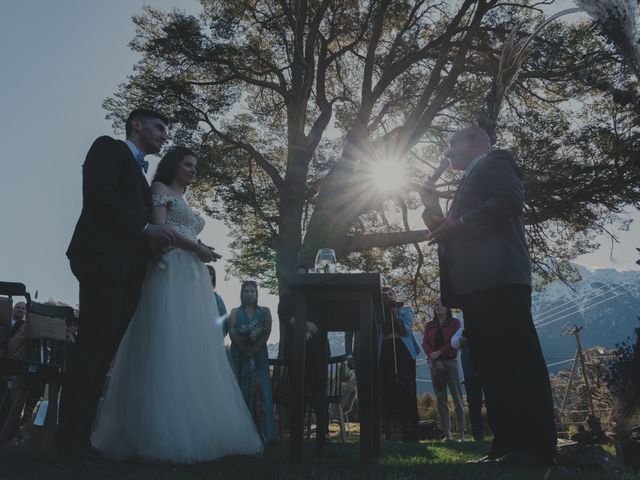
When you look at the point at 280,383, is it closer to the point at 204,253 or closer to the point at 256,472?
the point at 204,253

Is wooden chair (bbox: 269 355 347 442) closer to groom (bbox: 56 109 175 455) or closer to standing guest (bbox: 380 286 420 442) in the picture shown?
standing guest (bbox: 380 286 420 442)

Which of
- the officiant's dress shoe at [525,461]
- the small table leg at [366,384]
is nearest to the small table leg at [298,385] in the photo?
the small table leg at [366,384]

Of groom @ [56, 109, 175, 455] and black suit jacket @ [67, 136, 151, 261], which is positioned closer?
groom @ [56, 109, 175, 455]

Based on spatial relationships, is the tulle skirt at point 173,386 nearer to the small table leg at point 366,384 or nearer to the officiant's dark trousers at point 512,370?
the small table leg at point 366,384

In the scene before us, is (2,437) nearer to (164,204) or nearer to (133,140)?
(164,204)

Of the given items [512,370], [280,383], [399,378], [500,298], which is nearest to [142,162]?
[500,298]

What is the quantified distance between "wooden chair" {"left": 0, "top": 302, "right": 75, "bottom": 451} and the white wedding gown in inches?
37.6

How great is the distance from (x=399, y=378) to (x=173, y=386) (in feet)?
17.0

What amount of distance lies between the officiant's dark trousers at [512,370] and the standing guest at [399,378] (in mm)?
4232

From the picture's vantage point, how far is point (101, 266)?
2959 millimetres

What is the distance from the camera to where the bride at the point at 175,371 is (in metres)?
3.17

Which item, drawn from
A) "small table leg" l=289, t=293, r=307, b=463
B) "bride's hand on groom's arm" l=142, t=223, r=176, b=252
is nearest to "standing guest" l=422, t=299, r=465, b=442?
"small table leg" l=289, t=293, r=307, b=463

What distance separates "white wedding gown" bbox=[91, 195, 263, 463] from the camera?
125 inches

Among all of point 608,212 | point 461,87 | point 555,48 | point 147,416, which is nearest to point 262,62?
point 461,87
